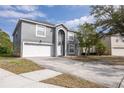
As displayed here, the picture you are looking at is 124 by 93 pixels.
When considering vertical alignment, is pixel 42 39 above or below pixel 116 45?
above

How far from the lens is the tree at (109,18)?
18.7m

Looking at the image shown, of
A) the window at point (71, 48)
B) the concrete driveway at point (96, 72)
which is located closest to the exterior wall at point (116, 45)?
the window at point (71, 48)

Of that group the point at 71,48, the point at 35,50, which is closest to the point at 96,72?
the point at 35,50

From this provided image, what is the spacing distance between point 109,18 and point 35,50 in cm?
1037

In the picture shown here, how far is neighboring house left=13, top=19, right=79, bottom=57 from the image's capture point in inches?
874

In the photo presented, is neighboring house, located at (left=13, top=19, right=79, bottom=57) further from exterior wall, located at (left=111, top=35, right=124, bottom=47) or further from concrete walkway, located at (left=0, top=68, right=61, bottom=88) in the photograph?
exterior wall, located at (left=111, top=35, right=124, bottom=47)

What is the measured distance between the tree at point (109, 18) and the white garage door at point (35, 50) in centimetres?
813

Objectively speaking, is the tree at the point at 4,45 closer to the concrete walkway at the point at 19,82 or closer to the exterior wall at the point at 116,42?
the exterior wall at the point at 116,42

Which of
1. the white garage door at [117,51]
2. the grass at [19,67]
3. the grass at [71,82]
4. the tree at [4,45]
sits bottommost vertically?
the grass at [71,82]

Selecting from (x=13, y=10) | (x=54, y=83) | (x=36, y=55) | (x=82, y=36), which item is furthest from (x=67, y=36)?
(x=54, y=83)

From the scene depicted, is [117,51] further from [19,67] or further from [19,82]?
[19,82]

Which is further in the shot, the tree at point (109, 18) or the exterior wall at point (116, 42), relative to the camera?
the exterior wall at point (116, 42)

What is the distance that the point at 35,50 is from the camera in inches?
916
